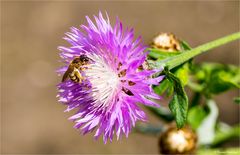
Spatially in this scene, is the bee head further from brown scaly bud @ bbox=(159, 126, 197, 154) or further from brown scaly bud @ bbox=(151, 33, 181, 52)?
brown scaly bud @ bbox=(159, 126, 197, 154)

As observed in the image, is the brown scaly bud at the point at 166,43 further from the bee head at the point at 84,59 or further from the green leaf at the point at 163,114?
the green leaf at the point at 163,114

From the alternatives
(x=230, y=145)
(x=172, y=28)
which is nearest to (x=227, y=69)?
(x=230, y=145)

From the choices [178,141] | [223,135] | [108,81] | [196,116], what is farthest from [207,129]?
[108,81]

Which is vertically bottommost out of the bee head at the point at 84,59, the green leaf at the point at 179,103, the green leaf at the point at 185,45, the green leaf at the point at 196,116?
the green leaf at the point at 196,116

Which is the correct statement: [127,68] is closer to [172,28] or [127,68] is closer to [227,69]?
[227,69]

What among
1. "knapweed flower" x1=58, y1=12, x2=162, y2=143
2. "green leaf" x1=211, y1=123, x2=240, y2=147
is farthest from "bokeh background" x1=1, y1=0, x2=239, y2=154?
"knapweed flower" x1=58, y1=12, x2=162, y2=143

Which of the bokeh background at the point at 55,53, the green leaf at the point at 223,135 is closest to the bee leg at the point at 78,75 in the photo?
the green leaf at the point at 223,135
